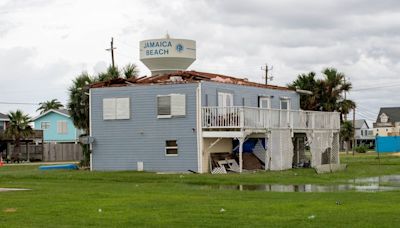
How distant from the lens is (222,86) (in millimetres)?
37844

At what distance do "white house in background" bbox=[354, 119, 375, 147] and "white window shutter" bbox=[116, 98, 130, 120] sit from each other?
105 m

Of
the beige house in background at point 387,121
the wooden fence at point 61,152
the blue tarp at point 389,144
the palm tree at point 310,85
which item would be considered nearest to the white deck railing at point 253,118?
the palm tree at point 310,85

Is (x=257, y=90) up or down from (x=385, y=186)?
up

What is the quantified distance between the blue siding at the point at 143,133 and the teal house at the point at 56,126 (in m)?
38.4

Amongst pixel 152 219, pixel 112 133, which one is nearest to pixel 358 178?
pixel 112 133

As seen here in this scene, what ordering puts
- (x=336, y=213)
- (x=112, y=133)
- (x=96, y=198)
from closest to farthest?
1. (x=336, y=213)
2. (x=96, y=198)
3. (x=112, y=133)

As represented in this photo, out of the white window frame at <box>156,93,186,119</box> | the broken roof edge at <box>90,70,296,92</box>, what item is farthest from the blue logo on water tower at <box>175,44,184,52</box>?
the white window frame at <box>156,93,186,119</box>

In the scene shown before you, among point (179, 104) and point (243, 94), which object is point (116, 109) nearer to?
point (179, 104)

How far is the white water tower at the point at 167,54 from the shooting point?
41.5 m

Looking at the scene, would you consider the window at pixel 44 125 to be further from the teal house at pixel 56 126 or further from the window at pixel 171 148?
the window at pixel 171 148

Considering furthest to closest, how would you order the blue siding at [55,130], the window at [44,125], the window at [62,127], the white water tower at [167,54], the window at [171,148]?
the window at [44,125] → the window at [62,127] → the blue siding at [55,130] → the white water tower at [167,54] → the window at [171,148]

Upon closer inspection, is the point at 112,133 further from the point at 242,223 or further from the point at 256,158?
the point at 242,223

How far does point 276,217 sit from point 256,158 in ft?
79.9

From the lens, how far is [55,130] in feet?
259
